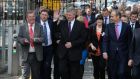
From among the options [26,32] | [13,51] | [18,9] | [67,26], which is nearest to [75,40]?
[67,26]

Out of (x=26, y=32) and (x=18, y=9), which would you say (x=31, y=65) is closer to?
(x=26, y=32)

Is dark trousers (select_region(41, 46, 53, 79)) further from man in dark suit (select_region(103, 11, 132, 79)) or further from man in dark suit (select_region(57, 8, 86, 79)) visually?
man in dark suit (select_region(103, 11, 132, 79))

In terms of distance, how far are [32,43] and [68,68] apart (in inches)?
40.6

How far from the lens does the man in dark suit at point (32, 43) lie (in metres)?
11.1

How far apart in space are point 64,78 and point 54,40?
105 centimetres

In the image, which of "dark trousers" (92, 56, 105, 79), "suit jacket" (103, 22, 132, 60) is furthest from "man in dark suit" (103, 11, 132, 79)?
"dark trousers" (92, 56, 105, 79)

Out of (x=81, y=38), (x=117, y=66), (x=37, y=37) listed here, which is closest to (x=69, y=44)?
(x=81, y=38)

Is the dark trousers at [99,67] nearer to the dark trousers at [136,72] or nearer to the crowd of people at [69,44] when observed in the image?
the crowd of people at [69,44]

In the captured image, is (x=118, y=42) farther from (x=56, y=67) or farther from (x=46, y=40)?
(x=56, y=67)

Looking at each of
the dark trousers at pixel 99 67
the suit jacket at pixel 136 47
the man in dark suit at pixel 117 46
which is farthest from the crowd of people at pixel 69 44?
the dark trousers at pixel 99 67

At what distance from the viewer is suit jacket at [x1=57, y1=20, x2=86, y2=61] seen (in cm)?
1124

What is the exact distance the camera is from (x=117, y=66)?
36.6 ft

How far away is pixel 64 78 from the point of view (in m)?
11.4

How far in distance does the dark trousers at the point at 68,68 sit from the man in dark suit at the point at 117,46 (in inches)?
29.2
